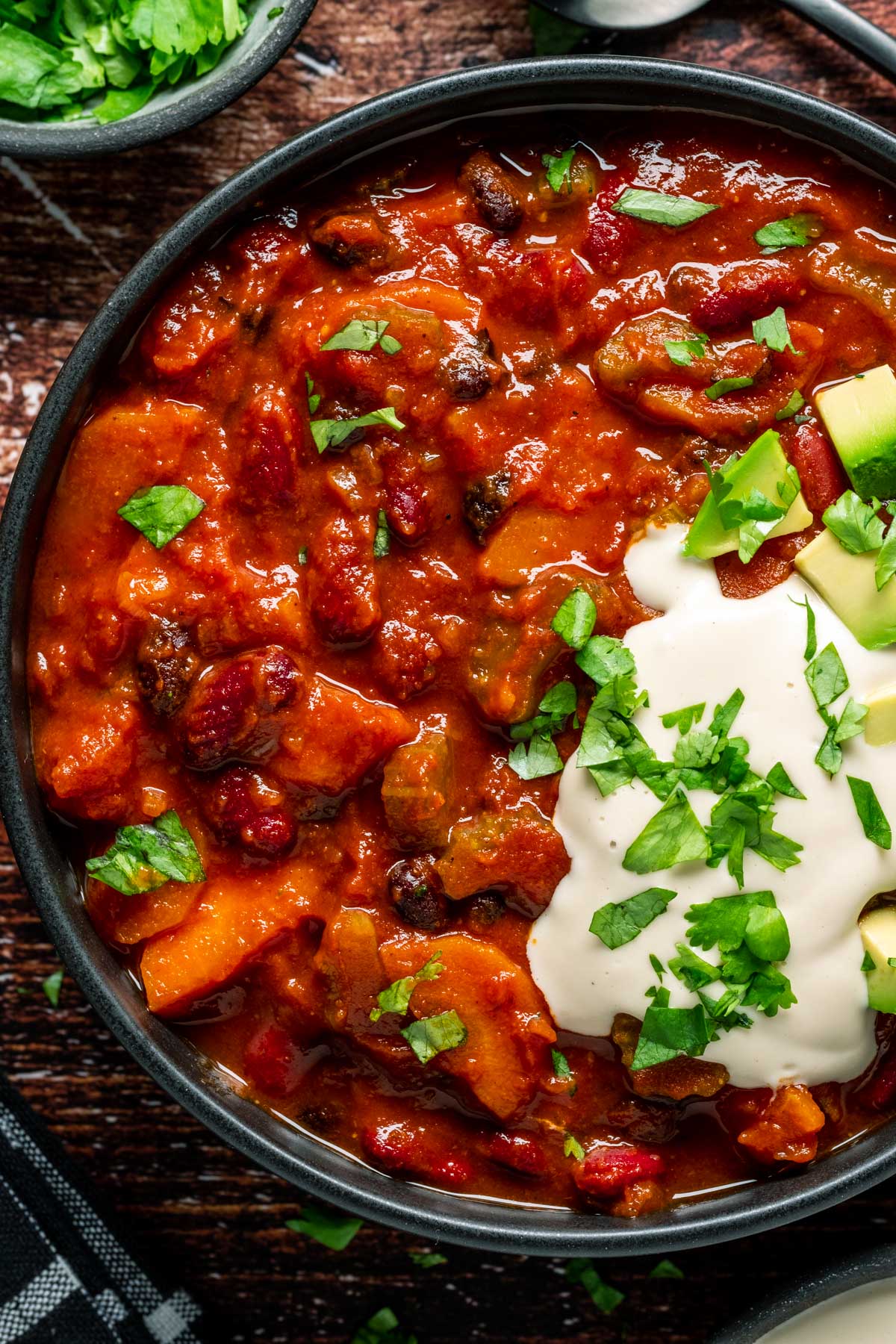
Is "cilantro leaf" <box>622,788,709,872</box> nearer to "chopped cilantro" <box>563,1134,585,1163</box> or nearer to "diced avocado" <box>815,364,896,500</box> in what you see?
"chopped cilantro" <box>563,1134,585,1163</box>

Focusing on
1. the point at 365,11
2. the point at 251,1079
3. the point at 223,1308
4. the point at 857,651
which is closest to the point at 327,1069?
the point at 251,1079

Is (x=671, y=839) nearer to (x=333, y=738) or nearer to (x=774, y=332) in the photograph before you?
(x=333, y=738)

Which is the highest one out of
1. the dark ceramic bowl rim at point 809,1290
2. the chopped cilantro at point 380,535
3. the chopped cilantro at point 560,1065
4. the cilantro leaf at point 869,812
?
the chopped cilantro at point 380,535

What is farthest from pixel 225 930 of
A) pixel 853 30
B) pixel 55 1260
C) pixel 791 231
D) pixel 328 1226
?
pixel 853 30

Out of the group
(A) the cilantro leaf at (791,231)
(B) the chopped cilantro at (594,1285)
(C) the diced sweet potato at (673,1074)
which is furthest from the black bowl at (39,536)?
(B) the chopped cilantro at (594,1285)

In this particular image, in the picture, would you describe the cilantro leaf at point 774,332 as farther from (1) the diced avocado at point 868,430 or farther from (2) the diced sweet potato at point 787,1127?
(2) the diced sweet potato at point 787,1127

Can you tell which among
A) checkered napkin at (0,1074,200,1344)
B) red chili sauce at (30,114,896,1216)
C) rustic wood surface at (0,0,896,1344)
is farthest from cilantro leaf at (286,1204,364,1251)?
Result: red chili sauce at (30,114,896,1216)
